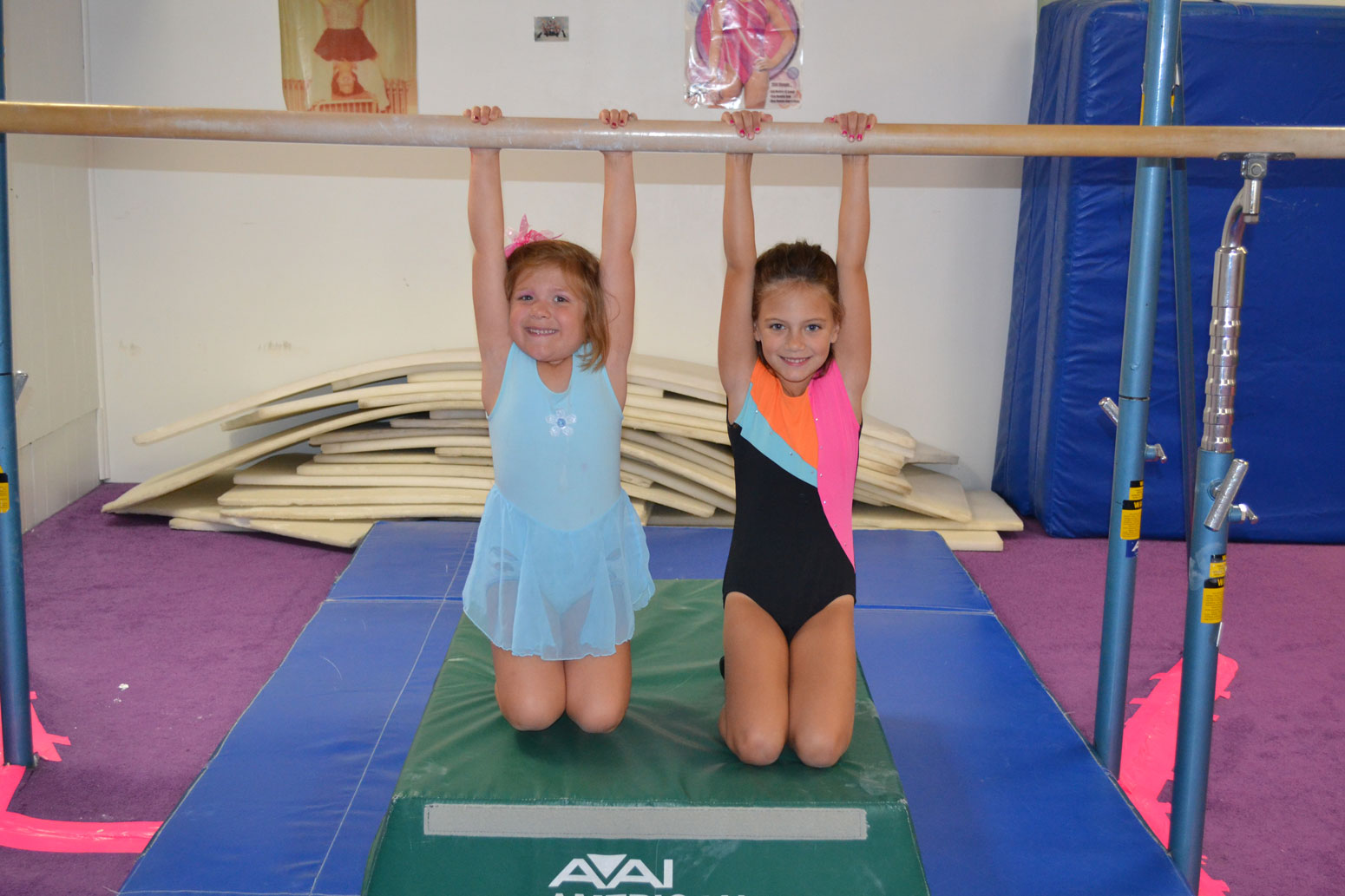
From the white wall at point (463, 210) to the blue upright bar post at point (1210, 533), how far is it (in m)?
2.84

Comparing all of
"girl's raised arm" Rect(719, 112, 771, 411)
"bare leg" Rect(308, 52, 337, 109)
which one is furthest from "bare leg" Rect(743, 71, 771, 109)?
"bare leg" Rect(308, 52, 337, 109)

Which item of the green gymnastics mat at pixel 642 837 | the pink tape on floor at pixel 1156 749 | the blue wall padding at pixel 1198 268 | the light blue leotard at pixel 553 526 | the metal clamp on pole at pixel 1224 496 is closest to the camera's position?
the green gymnastics mat at pixel 642 837

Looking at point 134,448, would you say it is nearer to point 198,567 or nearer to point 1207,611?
point 198,567

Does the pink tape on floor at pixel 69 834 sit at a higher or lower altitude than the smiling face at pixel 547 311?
lower

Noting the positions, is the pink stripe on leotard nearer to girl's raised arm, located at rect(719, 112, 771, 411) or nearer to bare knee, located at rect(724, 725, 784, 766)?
girl's raised arm, located at rect(719, 112, 771, 411)

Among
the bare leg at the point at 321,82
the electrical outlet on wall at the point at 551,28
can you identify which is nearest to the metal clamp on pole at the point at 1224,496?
the electrical outlet on wall at the point at 551,28

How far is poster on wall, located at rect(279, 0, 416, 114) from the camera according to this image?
498cm

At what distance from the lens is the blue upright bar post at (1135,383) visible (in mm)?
2631

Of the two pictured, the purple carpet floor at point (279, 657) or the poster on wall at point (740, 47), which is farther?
the poster on wall at point (740, 47)

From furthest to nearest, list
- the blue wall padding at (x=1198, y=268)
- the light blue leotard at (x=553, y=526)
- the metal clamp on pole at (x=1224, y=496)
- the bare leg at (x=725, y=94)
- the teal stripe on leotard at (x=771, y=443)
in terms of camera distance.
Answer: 1. the bare leg at (x=725, y=94)
2. the blue wall padding at (x=1198, y=268)
3. the teal stripe on leotard at (x=771, y=443)
4. the light blue leotard at (x=553, y=526)
5. the metal clamp on pole at (x=1224, y=496)

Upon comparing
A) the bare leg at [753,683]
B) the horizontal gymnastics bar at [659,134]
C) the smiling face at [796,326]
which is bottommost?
the bare leg at [753,683]

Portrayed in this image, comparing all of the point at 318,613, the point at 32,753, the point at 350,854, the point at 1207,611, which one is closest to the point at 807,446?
the point at 1207,611

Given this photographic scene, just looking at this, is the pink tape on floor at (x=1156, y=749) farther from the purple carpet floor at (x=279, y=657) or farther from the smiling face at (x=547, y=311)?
the smiling face at (x=547, y=311)

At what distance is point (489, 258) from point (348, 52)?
302cm
